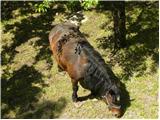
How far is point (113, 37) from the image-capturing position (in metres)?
14.9

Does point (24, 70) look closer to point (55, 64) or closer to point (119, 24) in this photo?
point (55, 64)

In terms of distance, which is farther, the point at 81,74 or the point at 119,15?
the point at 119,15

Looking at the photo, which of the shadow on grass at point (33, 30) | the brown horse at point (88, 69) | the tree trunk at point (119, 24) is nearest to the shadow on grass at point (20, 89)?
the shadow on grass at point (33, 30)

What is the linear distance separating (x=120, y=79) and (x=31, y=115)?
3131 mm

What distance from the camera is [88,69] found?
11.1 meters

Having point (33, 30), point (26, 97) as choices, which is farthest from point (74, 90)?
point (33, 30)

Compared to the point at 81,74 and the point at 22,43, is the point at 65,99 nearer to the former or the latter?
the point at 81,74

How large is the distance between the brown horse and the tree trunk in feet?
6.39

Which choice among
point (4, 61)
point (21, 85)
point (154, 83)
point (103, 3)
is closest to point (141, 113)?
point (154, 83)

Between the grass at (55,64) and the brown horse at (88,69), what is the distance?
70 cm

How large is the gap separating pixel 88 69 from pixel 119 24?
328 centimetres

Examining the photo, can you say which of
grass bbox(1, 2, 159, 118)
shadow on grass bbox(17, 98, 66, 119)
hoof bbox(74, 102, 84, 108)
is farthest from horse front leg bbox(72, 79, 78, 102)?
shadow on grass bbox(17, 98, 66, 119)

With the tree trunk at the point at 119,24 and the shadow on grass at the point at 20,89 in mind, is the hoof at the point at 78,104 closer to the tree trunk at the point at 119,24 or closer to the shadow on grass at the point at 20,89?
the shadow on grass at the point at 20,89

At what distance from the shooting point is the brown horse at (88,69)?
432 inches
